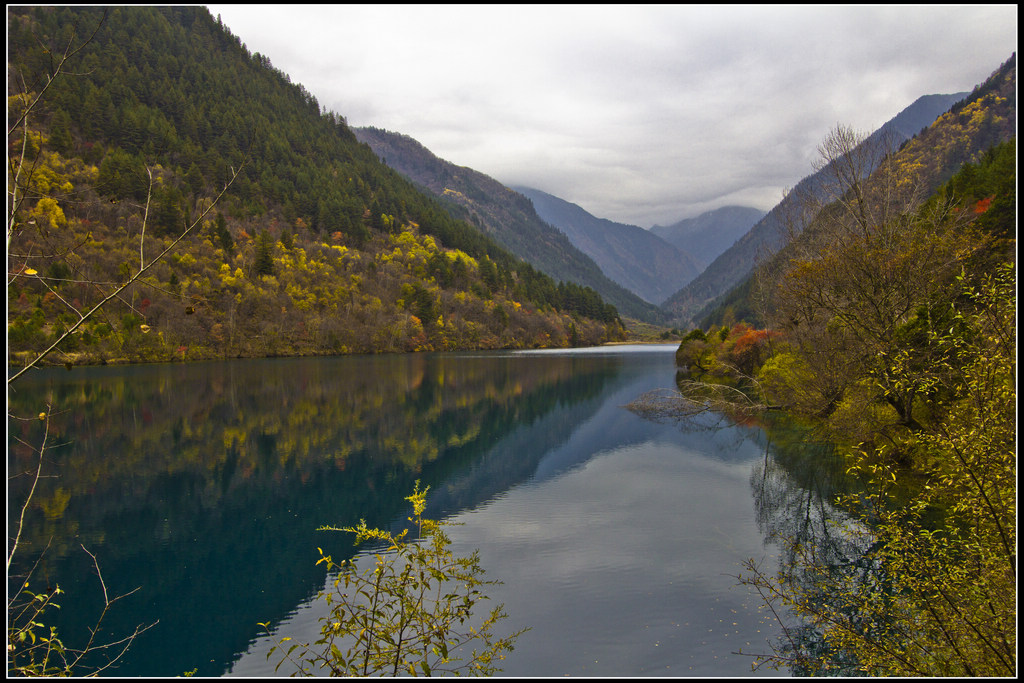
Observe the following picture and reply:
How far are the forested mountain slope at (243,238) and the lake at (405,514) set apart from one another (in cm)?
3001

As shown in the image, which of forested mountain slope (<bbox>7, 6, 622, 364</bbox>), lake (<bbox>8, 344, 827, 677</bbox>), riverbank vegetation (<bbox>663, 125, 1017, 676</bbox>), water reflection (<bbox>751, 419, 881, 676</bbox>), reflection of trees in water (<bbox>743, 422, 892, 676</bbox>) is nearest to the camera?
riverbank vegetation (<bbox>663, 125, 1017, 676</bbox>)

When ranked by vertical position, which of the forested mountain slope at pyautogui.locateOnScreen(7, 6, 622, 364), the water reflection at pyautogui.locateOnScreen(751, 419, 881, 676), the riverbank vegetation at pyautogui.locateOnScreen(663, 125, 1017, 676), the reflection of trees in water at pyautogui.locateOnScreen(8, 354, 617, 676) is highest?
the forested mountain slope at pyautogui.locateOnScreen(7, 6, 622, 364)

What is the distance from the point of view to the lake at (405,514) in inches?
492

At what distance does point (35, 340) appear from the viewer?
5906cm

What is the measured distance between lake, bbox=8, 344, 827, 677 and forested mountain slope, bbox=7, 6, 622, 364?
98.5 ft

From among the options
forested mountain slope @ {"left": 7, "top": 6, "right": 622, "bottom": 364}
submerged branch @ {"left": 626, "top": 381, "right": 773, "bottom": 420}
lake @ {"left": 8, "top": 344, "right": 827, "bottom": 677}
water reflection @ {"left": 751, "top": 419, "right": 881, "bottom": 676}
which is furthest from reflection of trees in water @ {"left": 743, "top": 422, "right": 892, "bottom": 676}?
forested mountain slope @ {"left": 7, "top": 6, "right": 622, "bottom": 364}

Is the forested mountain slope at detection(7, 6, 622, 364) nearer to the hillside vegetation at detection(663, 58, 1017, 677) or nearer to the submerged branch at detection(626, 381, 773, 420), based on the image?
the submerged branch at detection(626, 381, 773, 420)

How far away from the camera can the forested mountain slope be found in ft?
266

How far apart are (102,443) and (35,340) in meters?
39.5

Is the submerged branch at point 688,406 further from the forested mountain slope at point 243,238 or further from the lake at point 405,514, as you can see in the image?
the forested mountain slope at point 243,238

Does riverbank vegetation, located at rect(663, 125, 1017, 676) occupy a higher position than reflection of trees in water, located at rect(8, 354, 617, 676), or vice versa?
riverbank vegetation, located at rect(663, 125, 1017, 676)

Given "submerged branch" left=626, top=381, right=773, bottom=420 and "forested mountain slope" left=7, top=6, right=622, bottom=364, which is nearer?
"submerged branch" left=626, top=381, right=773, bottom=420

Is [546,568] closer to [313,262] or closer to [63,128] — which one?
[313,262]

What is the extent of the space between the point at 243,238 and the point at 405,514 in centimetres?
10934
